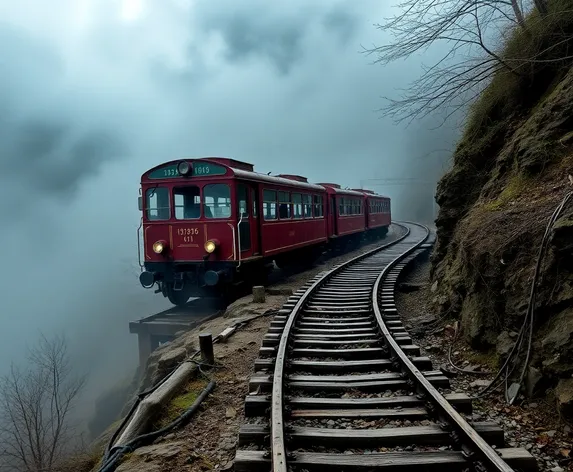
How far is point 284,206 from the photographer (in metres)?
14.1

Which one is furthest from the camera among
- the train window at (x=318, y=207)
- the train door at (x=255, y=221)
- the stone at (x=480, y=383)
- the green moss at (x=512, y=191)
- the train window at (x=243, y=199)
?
the train window at (x=318, y=207)

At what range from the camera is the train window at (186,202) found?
36.7 ft

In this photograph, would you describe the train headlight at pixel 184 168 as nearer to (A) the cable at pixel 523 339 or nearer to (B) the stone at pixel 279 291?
(B) the stone at pixel 279 291

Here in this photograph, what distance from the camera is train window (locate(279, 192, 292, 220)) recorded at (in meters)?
13.8

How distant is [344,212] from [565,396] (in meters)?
18.2

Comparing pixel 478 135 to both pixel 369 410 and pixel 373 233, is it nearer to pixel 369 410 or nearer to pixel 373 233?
pixel 369 410

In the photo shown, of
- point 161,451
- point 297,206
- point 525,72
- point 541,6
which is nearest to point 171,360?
point 161,451

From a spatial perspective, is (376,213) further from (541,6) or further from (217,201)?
(541,6)

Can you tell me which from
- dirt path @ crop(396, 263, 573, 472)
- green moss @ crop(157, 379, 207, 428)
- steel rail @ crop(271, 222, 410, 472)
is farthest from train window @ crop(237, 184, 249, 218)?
green moss @ crop(157, 379, 207, 428)

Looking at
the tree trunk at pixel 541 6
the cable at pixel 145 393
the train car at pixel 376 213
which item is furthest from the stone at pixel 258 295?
the train car at pixel 376 213

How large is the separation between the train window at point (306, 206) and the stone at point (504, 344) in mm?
11313

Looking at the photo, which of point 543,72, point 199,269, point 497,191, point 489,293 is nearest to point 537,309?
point 489,293

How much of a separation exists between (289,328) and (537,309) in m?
3.19

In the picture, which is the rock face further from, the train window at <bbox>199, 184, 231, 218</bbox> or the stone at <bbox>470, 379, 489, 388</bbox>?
the train window at <bbox>199, 184, 231, 218</bbox>
